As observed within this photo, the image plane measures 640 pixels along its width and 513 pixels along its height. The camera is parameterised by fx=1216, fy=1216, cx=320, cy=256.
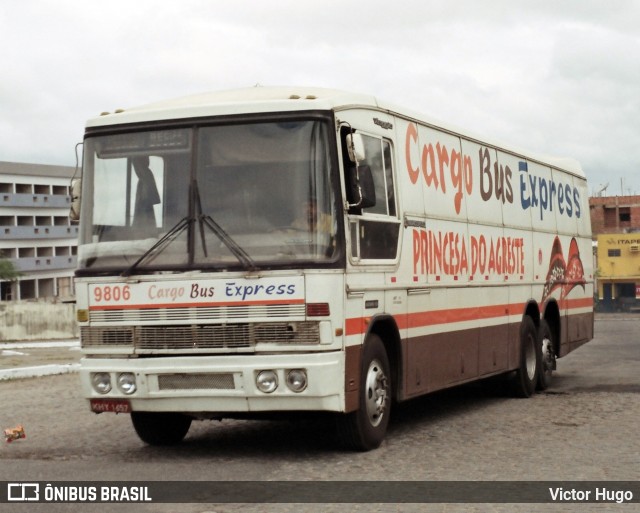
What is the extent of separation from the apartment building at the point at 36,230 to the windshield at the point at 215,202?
92.9 meters

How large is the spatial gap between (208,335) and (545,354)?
8.19m

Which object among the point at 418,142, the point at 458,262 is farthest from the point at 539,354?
the point at 418,142

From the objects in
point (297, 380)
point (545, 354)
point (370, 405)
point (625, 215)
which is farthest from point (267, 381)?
point (625, 215)

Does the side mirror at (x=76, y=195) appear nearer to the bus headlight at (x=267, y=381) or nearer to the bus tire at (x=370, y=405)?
the bus headlight at (x=267, y=381)

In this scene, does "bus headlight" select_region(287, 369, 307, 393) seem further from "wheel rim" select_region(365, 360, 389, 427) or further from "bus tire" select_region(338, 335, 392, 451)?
"wheel rim" select_region(365, 360, 389, 427)

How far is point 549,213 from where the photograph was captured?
17.8 meters

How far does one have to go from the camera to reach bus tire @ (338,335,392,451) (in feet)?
34.3

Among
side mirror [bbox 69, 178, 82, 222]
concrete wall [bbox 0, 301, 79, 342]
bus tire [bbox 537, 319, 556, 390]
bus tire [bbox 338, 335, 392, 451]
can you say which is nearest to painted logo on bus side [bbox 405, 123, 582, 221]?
bus tire [bbox 537, 319, 556, 390]

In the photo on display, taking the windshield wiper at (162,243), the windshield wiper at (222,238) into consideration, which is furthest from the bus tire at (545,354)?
the windshield wiper at (162,243)

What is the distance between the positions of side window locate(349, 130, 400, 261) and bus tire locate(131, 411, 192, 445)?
2.44 m

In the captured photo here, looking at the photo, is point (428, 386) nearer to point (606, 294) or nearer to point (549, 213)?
point (549, 213)

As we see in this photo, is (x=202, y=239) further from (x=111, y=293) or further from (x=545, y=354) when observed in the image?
(x=545, y=354)

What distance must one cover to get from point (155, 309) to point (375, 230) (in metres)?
2.10

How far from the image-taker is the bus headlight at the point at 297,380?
389 inches
